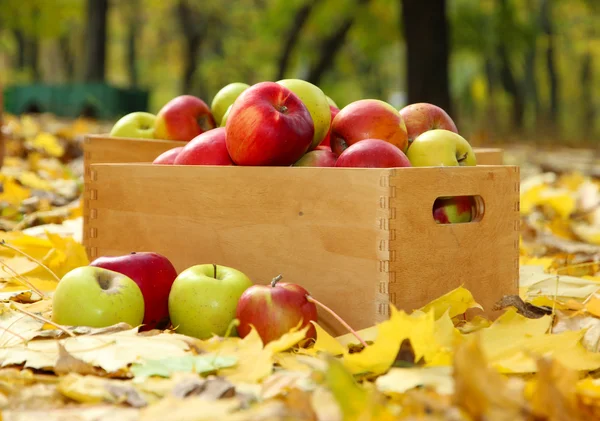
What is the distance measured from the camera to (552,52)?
64.6 ft

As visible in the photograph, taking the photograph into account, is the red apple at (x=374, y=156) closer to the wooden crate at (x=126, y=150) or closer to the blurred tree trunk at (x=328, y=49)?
the wooden crate at (x=126, y=150)

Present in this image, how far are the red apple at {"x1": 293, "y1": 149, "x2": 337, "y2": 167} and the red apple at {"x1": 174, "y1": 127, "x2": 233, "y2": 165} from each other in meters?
0.23

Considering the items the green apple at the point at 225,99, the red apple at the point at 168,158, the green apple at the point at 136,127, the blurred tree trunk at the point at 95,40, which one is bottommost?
the red apple at the point at 168,158

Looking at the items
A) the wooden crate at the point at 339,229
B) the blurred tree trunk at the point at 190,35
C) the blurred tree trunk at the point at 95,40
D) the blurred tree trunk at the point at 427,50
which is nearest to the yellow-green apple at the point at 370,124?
the wooden crate at the point at 339,229

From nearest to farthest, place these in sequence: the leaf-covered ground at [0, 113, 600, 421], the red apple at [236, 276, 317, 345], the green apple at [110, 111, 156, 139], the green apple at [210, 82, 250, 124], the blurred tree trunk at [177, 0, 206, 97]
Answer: the leaf-covered ground at [0, 113, 600, 421] < the red apple at [236, 276, 317, 345] < the green apple at [210, 82, 250, 124] < the green apple at [110, 111, 156, 139] < the blurred tree trunk at [177, 0, 206, 97]

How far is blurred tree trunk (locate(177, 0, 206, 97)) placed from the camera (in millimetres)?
19695

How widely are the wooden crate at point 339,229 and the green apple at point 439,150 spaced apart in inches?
3.7

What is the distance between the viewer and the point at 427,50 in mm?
8352

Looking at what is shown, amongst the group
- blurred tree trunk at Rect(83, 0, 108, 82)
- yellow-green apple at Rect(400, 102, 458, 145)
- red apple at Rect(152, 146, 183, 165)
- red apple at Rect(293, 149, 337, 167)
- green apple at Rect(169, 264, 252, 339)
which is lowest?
green apple at Rect(169, 264, 252, 339)

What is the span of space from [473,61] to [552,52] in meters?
6.77

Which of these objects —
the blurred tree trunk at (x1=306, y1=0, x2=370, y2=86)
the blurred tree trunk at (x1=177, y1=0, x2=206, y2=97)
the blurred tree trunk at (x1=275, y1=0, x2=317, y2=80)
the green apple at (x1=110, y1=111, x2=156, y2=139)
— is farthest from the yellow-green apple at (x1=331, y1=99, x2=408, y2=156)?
the blurred tree trunk at (x1=177, y1=0, x2=206, y2=97)

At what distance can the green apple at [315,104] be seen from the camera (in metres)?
2.11

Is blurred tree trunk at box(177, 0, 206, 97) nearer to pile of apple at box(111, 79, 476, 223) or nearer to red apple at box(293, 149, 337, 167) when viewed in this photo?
pile of apple at box(111, 79, 476, 223)

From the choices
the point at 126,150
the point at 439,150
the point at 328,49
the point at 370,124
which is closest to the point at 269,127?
the point at 370,124
